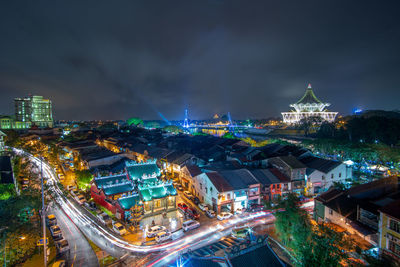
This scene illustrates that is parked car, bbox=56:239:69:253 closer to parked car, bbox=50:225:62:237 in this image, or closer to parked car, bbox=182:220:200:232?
parked car, bbox=50:225:62:237

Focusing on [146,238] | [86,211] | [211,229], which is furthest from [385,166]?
[86,211]

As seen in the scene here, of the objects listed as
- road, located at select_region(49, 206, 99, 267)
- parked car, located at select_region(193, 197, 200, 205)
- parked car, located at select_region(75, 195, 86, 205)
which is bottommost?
road, located at select_region(49, 206, 99, 267)

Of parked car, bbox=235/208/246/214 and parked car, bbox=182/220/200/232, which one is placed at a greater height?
parked car, bbox=182/220/200/232

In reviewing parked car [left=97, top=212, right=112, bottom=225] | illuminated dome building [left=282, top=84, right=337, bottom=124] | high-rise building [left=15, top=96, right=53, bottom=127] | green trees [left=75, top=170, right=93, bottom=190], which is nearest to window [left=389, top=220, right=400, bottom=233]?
parked car [left=97, top=212, right=112, bottom=225]

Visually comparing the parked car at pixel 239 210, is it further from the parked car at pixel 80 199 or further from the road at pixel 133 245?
the parked car at pixel 80 199

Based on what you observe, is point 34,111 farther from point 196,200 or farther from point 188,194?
point 196,200
